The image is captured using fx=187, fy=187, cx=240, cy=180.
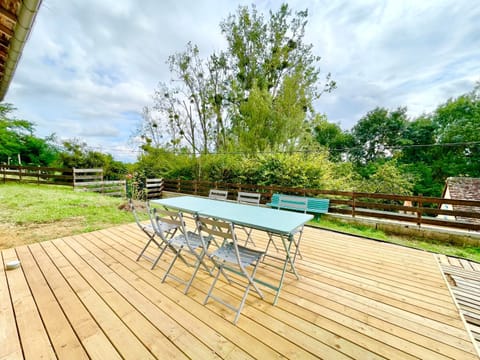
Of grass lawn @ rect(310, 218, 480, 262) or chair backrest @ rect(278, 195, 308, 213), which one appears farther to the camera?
grass lawn @ rect(310, 218, 480, 262)

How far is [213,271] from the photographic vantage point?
7.54ft

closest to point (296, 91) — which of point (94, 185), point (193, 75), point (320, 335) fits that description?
point (193, 75)

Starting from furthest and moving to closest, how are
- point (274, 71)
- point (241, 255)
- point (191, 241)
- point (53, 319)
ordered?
point (274, 71) < point (191, 241) < point (241, 255) < point (53, 319)

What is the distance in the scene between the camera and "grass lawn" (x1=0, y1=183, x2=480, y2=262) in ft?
11.1

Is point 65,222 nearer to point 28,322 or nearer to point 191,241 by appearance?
point 28,322

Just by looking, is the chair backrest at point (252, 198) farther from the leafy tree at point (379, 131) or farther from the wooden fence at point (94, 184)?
the leafy tree at point (379, 131)

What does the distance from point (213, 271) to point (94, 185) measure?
889 cm

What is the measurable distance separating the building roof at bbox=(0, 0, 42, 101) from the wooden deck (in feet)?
7.85

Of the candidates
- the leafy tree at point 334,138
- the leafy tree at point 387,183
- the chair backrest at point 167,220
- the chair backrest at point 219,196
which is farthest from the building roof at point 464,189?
the chair backrest at point 167,220

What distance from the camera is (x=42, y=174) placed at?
9.04 m

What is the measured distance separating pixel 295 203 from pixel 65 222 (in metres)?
4.89

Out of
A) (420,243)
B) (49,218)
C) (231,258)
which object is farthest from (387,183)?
(49,218)

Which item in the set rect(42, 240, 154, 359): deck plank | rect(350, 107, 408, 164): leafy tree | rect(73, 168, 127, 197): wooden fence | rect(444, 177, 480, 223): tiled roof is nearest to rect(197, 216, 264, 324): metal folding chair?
rect(42, 240, 154, 359): deck plank

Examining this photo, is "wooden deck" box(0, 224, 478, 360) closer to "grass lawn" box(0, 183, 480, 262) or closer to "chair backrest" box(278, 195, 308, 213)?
"chair backrest" box(278, 195, 308, 213)
